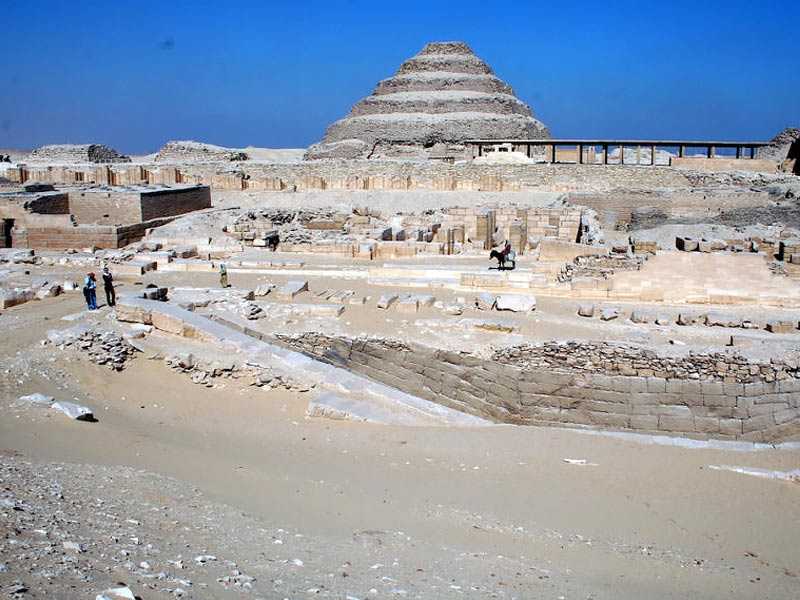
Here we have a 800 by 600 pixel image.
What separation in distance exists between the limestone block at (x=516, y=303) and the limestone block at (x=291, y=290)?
127 inches

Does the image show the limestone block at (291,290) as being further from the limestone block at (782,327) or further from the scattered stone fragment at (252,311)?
the limestone block at (782,327)

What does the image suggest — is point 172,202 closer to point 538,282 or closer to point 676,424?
point 538,282

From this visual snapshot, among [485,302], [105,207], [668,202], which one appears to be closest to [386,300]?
[485,302]

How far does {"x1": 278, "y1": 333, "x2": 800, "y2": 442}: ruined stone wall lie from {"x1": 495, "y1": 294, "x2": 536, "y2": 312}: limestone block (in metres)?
1.90

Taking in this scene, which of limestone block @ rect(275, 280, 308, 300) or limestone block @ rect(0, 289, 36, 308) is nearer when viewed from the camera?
limestone block @ rect(0, 289, 36, 308)

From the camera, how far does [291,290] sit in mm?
11086

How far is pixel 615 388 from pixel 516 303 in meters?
2.82

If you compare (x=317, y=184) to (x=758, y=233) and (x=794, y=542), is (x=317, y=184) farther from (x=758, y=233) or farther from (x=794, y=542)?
(x=794, y=542)

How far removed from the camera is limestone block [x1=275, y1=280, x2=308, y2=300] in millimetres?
10969

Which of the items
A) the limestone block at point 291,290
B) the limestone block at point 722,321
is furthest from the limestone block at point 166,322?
the limestone block at point 722,321

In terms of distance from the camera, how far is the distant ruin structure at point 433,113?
124 ft

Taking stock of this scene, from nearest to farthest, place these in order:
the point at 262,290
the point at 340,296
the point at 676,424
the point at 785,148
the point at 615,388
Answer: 1. the point at 676,424
2. the point at 615,388
3. the point at 340,296
4. the point at 262,290
5. the point at 785,148

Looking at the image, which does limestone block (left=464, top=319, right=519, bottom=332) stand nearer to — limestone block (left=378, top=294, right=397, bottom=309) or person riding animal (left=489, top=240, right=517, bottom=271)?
limestone block (left=378, top=294, right=397, bottom=309)

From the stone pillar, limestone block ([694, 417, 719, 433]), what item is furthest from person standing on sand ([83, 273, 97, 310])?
the stone pillar
